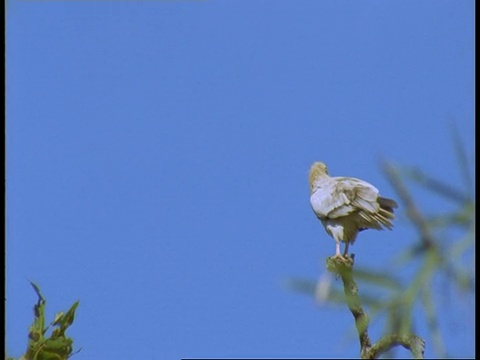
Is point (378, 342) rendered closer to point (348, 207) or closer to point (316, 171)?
point (348, 207)

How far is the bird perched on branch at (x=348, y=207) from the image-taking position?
2.63 meters

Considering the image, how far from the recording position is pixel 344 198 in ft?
9.50

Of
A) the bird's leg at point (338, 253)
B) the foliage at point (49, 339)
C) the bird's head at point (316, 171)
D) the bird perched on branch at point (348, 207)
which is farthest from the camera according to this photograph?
the bird's head at point (316, 171)

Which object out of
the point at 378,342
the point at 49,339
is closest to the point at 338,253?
the point at 49,339

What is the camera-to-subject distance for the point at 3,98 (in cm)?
121

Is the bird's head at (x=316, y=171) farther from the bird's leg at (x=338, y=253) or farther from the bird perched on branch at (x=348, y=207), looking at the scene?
the bird's leg at (x=338, y=253)

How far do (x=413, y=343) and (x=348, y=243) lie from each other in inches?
76.2

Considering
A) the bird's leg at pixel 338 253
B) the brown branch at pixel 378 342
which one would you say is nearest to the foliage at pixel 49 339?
the brown branch at pixel 378 342

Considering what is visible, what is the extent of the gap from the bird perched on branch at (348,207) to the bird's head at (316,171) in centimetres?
18

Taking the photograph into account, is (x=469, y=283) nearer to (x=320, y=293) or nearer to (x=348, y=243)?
(x=320, y=293)

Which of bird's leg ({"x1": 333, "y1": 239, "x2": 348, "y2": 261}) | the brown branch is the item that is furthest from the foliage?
bird's leg ({"x1": 333, "y1": 239, "x2": 348, "y2": 261})

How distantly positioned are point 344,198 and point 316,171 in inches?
24.0

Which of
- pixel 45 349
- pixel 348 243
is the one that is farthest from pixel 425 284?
pixel 348 243

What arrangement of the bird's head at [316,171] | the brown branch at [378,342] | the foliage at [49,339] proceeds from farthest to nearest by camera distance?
the bird's head at [316,171] < the foliage at [49,339] < the brown branch at [378,342]
